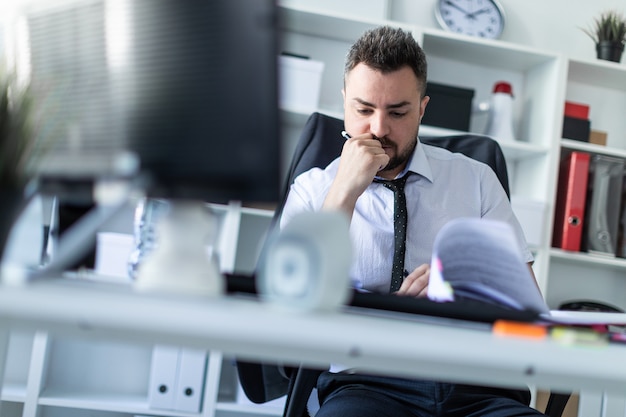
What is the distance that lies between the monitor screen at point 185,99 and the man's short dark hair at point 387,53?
1089 mm

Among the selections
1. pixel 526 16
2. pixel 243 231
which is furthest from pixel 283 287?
pixel 526 16

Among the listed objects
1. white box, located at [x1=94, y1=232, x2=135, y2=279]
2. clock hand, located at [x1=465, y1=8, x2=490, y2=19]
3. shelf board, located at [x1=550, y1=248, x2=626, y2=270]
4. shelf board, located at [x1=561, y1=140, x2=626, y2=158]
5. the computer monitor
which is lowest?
white box, located at [x1=94, y1=232, x2=135, y2=279]

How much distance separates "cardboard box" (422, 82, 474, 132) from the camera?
8.70 ft

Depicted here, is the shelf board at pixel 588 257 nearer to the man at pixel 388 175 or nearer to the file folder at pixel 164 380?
the man at pixel 388 175

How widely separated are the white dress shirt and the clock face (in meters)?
1.25

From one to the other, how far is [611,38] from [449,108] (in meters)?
0.87

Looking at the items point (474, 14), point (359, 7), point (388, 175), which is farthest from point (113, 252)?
point (474, 14)

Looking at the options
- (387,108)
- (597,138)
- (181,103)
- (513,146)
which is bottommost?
(181,103)

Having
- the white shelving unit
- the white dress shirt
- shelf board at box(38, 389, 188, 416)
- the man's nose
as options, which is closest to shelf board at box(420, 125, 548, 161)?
the white shelving unit

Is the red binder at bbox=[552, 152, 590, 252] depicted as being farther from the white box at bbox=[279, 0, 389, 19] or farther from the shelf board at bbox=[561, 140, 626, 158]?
the white box at bbox=[279, 0, 389, 19]

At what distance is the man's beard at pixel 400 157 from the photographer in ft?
5.51

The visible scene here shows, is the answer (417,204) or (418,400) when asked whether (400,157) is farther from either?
(418,400)

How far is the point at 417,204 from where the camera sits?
167cm

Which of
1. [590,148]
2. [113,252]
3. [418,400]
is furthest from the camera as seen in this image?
[590,148]
